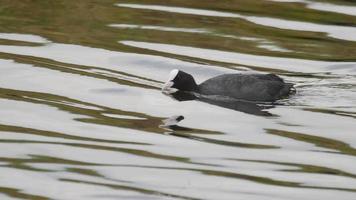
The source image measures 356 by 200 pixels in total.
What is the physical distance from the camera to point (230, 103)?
10750 millimetres

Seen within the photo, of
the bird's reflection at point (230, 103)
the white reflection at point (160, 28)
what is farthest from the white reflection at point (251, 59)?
the bird's reflection at point (230, 103)

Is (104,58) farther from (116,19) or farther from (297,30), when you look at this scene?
(297,30)

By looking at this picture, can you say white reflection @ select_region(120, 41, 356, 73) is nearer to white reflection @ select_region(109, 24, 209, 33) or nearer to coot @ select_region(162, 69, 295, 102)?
white reflection @ select_region(109, 24, 209, 33)

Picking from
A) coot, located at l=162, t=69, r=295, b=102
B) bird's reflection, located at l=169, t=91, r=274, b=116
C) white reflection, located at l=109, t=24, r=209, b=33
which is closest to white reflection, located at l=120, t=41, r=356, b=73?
white reflection, located at l=109, t=24, r=209, b=33

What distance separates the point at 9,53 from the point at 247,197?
534 cm

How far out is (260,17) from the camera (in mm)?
13945

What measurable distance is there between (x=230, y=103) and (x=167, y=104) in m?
0.70

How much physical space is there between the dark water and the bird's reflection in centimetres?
10

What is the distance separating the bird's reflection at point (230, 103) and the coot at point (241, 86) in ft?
0.19

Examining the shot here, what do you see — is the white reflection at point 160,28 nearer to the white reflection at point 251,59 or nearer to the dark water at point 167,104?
the dark water at point 167,104

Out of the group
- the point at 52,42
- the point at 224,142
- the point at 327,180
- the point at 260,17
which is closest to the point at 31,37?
the point at 52,42

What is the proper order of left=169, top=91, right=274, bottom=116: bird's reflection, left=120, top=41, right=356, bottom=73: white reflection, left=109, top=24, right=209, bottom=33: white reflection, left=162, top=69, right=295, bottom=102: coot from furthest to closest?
left=109, top=24, right=209, bottom=33: white reflection, left=120, top=41, right=356, bottom=73: white reflection, left=162, top=69, right=295, bottom=102: coot, left=169, top=91, right=274, bottom=116: bird's reflection

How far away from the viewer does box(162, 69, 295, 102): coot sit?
10.8 metres

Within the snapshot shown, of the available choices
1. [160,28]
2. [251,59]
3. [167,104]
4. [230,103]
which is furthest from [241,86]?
[160,28]
